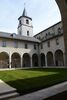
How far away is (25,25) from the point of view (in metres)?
43.7

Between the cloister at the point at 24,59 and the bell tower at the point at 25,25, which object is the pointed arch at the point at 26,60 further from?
the bell tower at the point at 25,25

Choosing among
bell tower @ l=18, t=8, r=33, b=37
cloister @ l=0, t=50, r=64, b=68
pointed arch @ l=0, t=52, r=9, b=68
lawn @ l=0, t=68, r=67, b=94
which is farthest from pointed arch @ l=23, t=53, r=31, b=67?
lawn @ l=0, t=68, r=67, b=94

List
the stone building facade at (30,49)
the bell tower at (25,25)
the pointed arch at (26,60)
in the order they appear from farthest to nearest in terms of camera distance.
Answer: the bell tower at (25,25) → the pointed arch at (26,60) → the stone building facade at (30,49)

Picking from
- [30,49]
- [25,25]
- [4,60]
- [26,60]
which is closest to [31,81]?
[4,60]

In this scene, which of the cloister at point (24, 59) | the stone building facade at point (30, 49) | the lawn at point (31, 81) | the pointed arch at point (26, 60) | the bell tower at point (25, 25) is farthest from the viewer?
the bell tower at point (25, 25)

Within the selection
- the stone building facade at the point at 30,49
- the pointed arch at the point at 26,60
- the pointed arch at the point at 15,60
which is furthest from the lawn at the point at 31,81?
the pointed arch at the point at 26,60

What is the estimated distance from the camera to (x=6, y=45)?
86.1 ft

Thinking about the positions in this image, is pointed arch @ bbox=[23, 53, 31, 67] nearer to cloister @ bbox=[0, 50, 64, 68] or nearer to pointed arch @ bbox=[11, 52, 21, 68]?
cloister @ bbox=[0, 50, 64, 68]

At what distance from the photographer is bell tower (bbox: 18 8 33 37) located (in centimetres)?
4325

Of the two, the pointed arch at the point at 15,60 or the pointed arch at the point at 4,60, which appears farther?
the pointed arch at the point at 15,60

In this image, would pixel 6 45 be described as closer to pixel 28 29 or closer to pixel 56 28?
pixel 56 28

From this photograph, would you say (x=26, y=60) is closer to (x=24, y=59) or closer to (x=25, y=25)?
(x=24, y=59)

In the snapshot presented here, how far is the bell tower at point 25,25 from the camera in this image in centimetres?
4325

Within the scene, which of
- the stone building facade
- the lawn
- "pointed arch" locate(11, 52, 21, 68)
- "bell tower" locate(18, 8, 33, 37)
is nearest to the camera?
the lawn
